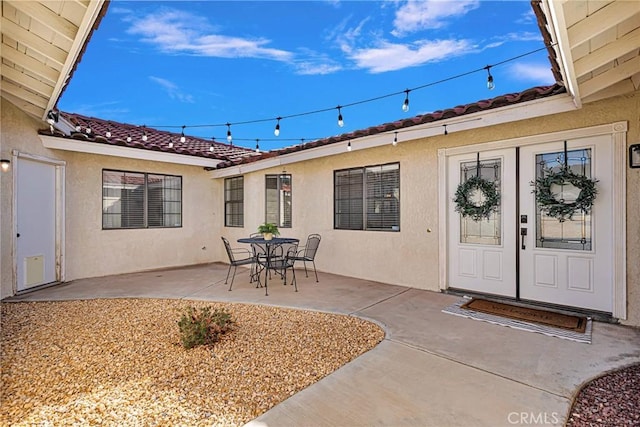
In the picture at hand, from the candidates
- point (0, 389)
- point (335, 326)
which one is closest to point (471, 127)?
point (335, 326)

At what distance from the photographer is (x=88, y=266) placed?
674cm

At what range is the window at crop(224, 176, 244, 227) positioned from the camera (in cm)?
Result: 837

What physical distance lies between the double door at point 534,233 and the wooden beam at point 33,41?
17.5 ft

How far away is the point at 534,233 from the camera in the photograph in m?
4.43

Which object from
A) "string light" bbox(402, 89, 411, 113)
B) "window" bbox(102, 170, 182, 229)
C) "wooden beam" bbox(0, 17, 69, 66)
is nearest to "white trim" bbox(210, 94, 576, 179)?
"string light" bbox(402, 89, 411, 113)

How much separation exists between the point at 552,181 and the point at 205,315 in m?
4.70

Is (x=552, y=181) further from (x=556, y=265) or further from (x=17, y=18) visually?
(x=17, y=18)

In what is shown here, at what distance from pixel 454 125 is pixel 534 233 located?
1908 millimetres

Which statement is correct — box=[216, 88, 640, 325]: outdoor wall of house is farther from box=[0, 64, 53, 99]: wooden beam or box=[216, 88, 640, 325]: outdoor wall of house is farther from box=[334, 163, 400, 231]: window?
box=[0, 64, 53, 99]: wooden beam

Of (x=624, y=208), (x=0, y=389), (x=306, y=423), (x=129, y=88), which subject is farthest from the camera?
(x=129, y=88)

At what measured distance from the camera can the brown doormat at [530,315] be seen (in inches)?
146

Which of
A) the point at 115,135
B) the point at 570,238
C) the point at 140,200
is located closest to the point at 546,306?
the point at 570,238

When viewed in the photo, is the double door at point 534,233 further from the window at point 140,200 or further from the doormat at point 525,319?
the window at point 140,200
